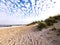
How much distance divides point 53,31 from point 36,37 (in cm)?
91

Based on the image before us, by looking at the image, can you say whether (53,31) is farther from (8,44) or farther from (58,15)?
(58,15)

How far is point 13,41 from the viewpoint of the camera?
324 inches

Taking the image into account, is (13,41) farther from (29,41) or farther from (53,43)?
(53,43)

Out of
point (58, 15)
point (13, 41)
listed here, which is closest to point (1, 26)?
point (58, 15)

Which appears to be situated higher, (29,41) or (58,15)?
(58,15)

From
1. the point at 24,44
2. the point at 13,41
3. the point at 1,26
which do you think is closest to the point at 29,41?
the point at 24,44

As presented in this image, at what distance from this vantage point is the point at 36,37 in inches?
325

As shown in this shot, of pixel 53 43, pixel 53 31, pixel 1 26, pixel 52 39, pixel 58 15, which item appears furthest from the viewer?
pixel 1 26

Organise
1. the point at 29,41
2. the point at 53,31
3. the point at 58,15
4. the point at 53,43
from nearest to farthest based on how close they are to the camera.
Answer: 1. the point at 53,43
2. the point at 29,41
3. the point at 53,31
4. the point at 58,15

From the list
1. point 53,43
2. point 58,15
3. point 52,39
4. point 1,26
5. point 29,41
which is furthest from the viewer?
point 1,26

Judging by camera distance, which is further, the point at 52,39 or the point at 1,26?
the point at 1,26

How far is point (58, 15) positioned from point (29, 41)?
16.5ft

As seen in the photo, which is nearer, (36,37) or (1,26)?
(36,37)

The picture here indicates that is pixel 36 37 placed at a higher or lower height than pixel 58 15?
lower
